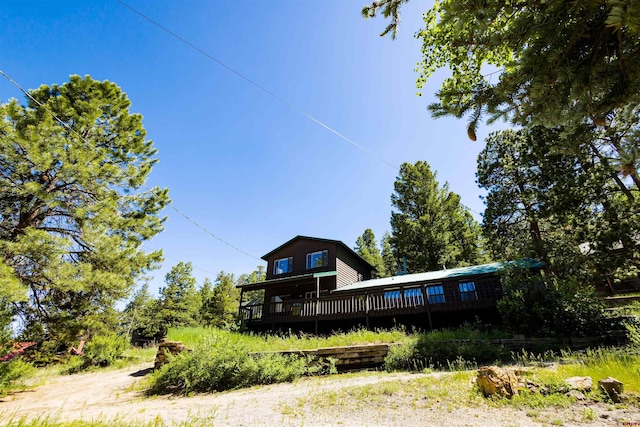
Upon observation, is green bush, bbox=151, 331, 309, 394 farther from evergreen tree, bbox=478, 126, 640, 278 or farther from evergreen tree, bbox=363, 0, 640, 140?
evergreen tree, bbox=478, 126, 640, 278

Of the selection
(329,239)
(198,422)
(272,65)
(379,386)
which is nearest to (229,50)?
(272,65)

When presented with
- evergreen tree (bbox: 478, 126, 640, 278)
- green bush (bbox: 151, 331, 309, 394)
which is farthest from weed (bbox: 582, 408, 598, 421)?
evergreen tree (bbox: 478, 126, 640, 278)

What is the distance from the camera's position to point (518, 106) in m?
2.79

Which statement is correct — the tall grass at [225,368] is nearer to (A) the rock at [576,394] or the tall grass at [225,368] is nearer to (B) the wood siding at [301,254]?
(A) the rock at [576,394]

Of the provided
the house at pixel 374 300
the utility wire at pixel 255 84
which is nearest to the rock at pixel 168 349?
the house at pixel 374 300

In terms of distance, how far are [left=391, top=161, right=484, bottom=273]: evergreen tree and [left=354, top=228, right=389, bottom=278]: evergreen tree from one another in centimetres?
948

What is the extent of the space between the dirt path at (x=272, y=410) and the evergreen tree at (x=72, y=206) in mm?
2924

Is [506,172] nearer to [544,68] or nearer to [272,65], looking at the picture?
[272,65]

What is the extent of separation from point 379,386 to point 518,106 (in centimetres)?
551

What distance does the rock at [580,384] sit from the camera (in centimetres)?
397

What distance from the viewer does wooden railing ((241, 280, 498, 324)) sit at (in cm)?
1127

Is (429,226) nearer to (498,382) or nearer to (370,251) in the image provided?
(370,251)

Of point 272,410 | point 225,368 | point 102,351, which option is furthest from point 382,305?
point 102,351

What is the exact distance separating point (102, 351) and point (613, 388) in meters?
16.6
